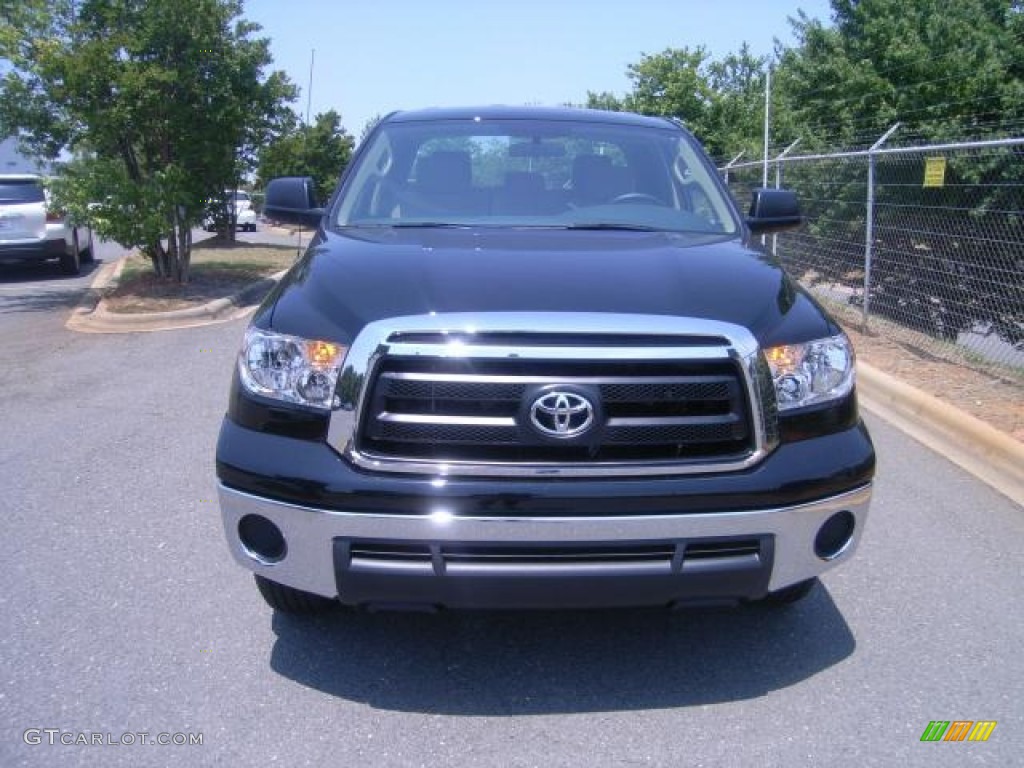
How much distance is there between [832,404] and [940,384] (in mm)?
4602

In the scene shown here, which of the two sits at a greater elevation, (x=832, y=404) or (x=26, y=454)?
(x=832, y=404)

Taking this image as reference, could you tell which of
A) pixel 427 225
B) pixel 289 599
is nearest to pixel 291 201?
pixel 427 225

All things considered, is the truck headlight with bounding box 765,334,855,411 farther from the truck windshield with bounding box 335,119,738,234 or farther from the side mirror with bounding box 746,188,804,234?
the side mirror with bounding box 746,188,804,234

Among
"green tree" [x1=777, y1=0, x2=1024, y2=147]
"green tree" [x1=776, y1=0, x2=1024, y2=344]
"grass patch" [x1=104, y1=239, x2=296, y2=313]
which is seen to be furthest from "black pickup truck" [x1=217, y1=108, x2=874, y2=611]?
"grass patch" [x1=104, y1=239, x2=296, y2=313]

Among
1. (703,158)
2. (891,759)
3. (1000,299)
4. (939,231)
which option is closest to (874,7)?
(939,231)

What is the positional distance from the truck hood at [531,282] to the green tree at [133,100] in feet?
28.1

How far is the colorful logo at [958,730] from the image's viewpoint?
2820 millimetres

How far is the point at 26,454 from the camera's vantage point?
5562 mm

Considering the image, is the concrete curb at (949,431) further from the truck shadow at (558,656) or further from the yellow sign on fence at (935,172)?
the truck shadow at (558,656)

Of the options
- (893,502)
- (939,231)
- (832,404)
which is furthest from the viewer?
(939,231)

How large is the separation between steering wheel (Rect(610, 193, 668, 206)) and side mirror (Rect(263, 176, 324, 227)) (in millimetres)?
1468

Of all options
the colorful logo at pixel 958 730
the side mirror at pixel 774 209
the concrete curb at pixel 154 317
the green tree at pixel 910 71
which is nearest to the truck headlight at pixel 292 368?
the colorful logo at pixel 958 730

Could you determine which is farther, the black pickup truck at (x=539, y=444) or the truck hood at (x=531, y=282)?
the truck hood at (x=531, y=282)

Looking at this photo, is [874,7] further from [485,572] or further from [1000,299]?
[485,572]
